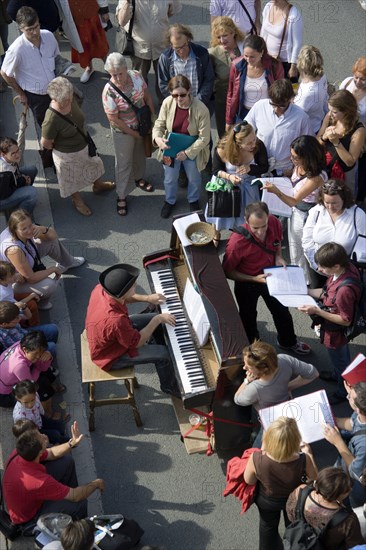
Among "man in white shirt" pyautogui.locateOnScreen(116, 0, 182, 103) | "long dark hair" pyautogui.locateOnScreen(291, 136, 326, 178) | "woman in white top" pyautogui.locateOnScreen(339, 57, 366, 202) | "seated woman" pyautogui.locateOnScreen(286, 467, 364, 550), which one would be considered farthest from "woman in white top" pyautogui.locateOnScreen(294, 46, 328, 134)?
"seated woman" pyautogui.locateOnScreen(286, 467, 364, 550)

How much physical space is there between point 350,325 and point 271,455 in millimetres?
1710

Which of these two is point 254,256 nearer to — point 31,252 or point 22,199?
point 31,252

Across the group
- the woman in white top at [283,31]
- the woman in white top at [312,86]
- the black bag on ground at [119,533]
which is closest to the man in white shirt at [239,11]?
the woman in white top at [283,31]

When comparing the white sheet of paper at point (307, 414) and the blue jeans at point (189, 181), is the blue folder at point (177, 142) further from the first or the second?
the white sheet of paper at point (307, 414)

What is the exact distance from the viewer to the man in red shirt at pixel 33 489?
20.8 feet

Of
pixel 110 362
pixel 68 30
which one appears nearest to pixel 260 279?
pixel 110 362

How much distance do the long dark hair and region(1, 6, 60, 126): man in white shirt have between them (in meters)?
3.50

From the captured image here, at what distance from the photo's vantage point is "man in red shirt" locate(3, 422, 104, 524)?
6.35m

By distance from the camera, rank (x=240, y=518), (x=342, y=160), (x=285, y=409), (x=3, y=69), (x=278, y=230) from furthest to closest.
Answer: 1. (x=3, y=69)
2. (x=342, y=160)
3. (x=278, y=230)
4. (x=240, y=518)
5. (x=285, y=409)

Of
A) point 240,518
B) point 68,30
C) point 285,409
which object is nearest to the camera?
point 285,409

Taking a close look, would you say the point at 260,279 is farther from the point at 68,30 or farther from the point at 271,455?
the point at 68,30

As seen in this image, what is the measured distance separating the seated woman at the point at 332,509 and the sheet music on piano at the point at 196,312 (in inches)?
69.3

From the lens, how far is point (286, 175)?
8.62 meters

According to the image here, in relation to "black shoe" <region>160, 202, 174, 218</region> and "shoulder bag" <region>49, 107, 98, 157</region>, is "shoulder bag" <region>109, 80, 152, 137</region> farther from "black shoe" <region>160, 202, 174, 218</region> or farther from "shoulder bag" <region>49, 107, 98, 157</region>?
"black shoe" <region>160, 202, 174, 218</region>
